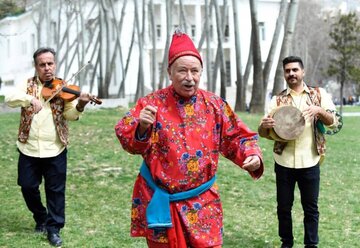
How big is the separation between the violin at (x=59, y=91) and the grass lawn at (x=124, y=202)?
151 cm

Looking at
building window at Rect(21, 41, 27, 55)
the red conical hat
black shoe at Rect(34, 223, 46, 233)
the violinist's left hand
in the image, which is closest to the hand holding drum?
the violinist's left hand

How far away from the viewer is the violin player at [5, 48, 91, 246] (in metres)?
6.29

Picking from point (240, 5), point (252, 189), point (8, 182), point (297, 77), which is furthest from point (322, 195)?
point (240, 5)

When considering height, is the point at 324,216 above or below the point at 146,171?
below

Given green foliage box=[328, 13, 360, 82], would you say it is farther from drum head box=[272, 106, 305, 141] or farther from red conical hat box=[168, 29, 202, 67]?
red conical hat box=[168, 29, 202, 67]

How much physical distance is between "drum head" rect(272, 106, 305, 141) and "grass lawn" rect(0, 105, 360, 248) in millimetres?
1391

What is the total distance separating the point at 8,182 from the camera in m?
10.2

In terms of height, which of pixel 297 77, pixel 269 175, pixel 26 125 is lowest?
pixel 269 175

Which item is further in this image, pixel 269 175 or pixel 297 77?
pixel 269 175

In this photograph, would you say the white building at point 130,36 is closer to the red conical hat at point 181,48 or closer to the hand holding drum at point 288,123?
the hand holding drum at point 288,123

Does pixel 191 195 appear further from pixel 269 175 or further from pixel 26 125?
Answer: pixel 269 175

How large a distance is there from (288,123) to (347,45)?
24611 millimetres

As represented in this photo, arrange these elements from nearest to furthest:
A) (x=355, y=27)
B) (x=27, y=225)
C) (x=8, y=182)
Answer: (x=27, y=225) < (x=8, y=182) < (x=355, y=27)

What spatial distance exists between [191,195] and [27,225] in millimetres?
3962
